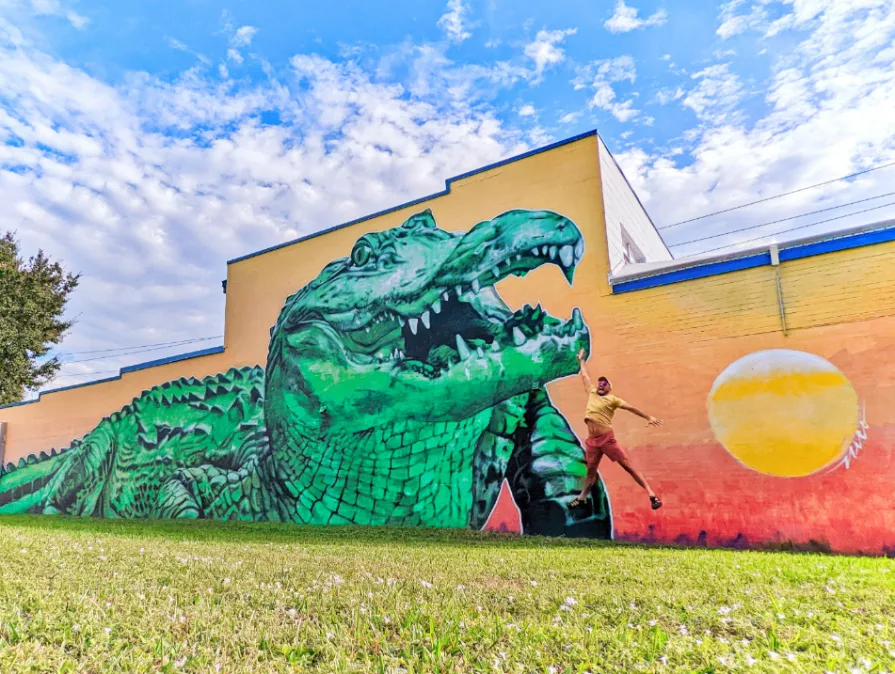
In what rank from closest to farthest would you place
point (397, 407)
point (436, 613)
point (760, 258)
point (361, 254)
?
1. point (436, 613)
2. point (760, 258)
3. point (397, 407)
4. point (361, 254)

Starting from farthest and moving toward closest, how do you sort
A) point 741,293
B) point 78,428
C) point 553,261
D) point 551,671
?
point 78,428
point 553,261
point 741,293
point 551,671

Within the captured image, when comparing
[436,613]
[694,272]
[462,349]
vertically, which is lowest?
[436,613]

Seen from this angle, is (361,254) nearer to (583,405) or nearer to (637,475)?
(583,405)

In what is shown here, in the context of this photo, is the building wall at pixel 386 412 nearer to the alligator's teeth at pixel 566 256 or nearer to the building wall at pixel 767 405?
the alligator's teeth at pixel 566 256

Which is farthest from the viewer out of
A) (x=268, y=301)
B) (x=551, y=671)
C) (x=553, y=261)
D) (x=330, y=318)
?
(x=268, y=301)

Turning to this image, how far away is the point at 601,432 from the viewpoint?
264 inches

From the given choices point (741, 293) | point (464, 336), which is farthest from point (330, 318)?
point (741, 293)

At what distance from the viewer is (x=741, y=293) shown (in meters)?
6.33

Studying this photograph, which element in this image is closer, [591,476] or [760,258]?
[760,258]

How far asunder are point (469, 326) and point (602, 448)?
8.49 feet

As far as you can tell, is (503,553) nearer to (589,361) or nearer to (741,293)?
(589,361)

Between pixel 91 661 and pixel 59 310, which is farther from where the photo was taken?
pixel 59 310

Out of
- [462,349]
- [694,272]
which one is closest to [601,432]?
[694,272]

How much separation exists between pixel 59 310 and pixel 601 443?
59.1ft
